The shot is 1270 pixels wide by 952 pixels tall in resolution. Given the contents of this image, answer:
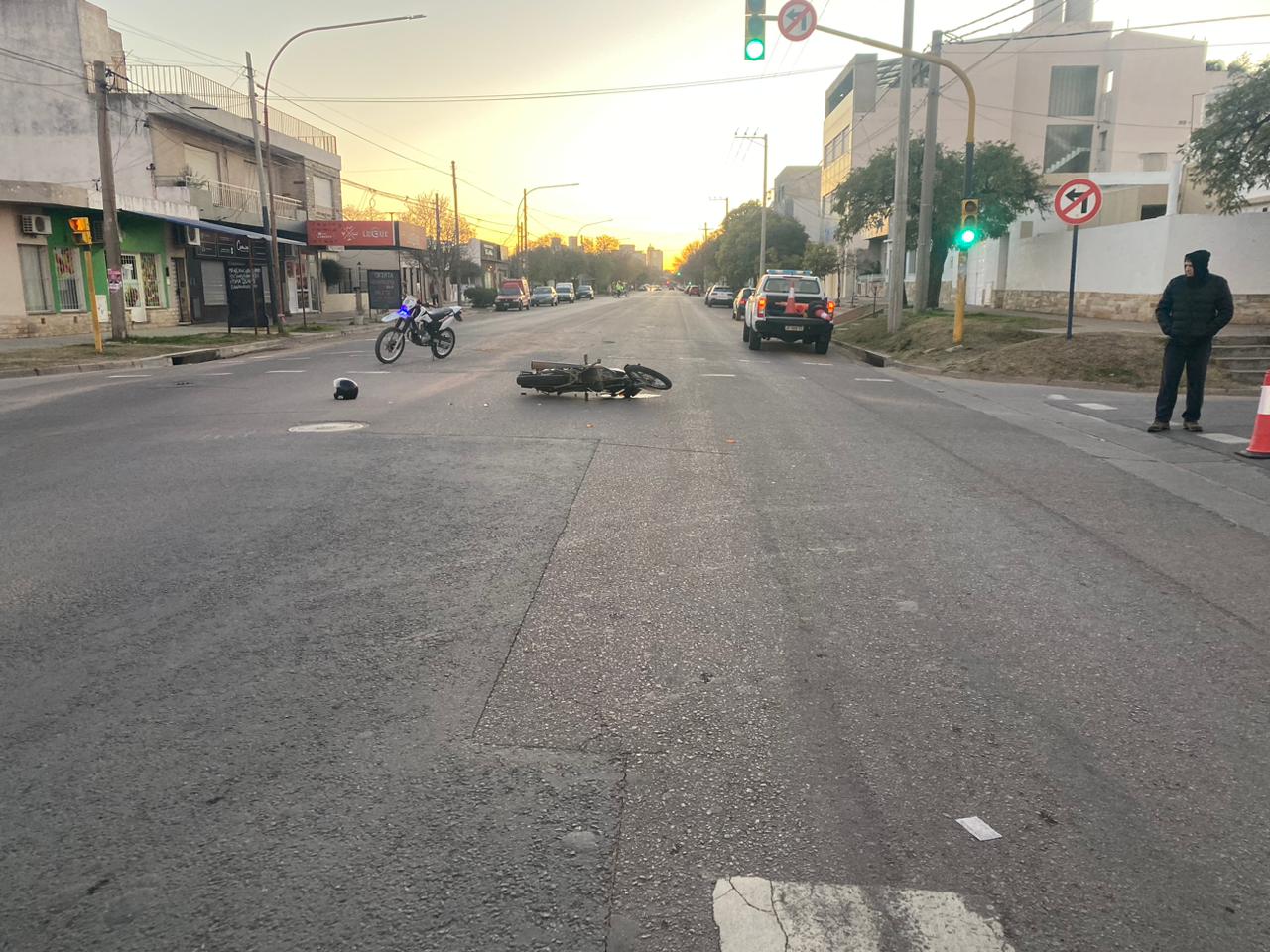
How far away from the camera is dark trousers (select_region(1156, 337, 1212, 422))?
33.9 ft

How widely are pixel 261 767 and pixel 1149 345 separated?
17.3 metres

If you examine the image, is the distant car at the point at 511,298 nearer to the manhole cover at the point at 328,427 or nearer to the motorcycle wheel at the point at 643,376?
the motorcycle wheel at the point at 643,376

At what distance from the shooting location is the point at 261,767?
3.27 m

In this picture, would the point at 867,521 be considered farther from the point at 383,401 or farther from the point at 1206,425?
the point at 383,401

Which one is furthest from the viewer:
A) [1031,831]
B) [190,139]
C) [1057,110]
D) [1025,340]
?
[1057,110]

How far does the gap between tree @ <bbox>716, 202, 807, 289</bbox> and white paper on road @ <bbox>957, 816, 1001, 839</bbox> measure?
69089 mm

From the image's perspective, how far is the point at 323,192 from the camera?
47219 millimetres

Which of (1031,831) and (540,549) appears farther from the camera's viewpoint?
(540,549)

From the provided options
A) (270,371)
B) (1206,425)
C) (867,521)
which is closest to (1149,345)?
(1206,425)

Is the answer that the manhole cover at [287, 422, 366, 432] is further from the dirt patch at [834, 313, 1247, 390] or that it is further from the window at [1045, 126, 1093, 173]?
the window at [1045, 126, 1093, 173]

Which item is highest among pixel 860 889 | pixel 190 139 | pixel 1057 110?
pixel 1057 110

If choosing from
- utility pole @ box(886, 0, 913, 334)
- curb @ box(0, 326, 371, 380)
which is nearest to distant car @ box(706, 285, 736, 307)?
curb @ box(0, 326, 371, 380)

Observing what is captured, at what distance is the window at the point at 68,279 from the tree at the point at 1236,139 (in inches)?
1216

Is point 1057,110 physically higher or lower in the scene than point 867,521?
higher
